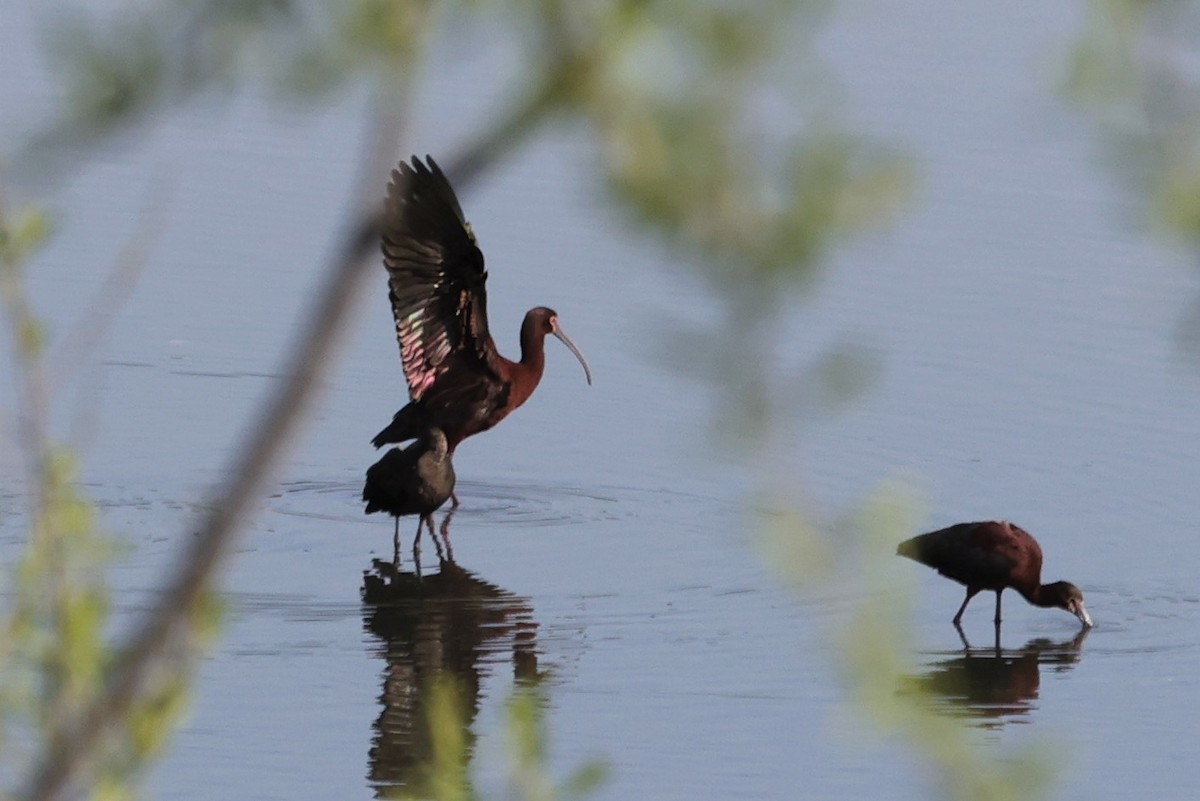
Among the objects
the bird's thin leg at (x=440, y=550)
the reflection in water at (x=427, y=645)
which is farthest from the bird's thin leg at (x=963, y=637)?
the bird's thin leg at (x=440, y=550)

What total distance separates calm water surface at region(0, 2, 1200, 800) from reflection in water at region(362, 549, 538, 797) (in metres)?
0.02

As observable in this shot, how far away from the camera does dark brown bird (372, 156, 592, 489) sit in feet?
37.2

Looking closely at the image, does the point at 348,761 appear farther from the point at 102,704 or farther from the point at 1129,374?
the point at 1129,374

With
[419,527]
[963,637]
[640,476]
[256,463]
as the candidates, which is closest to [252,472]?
[256,463]

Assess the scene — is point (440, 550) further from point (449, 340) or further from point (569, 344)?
point (569, 344)

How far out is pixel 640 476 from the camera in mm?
11906

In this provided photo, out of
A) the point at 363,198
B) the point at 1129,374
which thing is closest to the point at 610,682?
the point at 1129,374

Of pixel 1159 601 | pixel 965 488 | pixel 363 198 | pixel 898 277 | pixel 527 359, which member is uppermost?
pixel 898 277

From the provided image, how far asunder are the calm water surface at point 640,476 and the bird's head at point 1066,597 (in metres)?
0.12

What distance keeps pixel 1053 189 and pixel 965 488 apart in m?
5.26

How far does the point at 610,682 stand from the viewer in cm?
886

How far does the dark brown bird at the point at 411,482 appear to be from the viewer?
10.6 meters

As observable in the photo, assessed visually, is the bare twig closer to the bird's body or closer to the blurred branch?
the blurred branch

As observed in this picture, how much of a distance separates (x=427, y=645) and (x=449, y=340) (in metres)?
2.88
